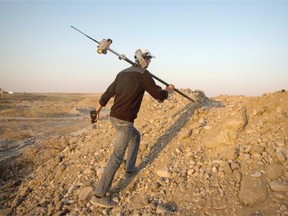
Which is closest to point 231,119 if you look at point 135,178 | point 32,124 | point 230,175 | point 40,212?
point 230,175

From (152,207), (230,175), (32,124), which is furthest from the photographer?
(32,124)

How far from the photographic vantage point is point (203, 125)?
20.0 feet

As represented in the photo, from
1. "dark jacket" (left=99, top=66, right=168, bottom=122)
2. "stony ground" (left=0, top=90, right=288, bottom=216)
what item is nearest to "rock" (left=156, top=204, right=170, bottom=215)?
"stony ground" (left=0, top=90, right=288, bottom=216)

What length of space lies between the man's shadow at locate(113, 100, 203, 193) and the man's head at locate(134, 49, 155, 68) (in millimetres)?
1883

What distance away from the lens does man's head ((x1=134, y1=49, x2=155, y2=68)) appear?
446 cm

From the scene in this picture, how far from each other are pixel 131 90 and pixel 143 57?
580 millimetres

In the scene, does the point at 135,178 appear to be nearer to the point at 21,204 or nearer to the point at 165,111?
the point at 21,204

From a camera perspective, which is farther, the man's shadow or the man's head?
the man's shadow

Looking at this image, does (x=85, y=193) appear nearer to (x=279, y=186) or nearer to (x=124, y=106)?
(x=124, y=106)

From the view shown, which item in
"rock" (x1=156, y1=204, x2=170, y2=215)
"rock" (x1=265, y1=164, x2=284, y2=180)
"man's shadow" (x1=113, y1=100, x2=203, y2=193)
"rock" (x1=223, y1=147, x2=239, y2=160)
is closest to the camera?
"rock" (x1=156, y1=204, x2=170, y2=215)

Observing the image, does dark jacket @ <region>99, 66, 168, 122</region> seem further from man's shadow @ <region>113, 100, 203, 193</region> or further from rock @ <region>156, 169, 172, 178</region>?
man's shadow @ <region>113, 100, 203, 193</region>

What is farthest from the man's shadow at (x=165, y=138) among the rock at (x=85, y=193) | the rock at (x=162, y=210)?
the rock at (x=162, y=210)

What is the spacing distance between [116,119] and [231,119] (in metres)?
2.28

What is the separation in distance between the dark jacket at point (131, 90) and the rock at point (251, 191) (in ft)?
5.58
